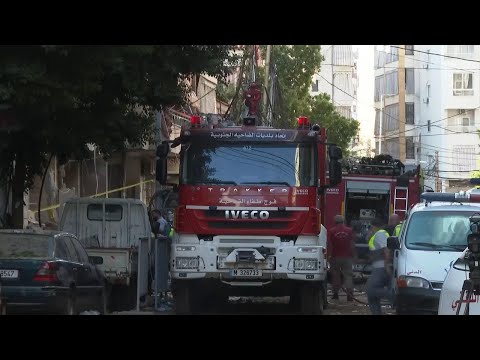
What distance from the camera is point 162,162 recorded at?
15.5 metres

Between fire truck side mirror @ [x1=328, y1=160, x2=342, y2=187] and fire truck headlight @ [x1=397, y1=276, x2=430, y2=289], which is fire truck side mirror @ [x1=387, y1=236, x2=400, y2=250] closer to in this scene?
fire truck headlight @ [x1=397, y1=276, x2=430, y2=289]

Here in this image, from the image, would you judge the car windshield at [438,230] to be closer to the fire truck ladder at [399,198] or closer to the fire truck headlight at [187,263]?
the fire truck headlight at [187,263]

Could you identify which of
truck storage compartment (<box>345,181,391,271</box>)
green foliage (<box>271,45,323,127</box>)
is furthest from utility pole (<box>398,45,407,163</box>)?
truck storage compartment (<box>345,181,391,271</box>)

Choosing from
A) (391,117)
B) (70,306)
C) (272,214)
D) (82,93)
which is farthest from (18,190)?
(391,117)

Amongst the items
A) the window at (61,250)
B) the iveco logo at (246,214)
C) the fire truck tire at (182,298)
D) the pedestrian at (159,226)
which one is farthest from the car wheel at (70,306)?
the pedestrian at (159,226)

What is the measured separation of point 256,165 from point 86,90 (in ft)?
9.48

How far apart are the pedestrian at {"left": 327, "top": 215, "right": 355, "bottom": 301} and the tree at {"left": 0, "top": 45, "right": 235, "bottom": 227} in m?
4.14

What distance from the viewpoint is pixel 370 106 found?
82.9 metres

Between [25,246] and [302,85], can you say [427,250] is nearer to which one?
[25,246]

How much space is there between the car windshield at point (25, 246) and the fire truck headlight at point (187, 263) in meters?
2.02

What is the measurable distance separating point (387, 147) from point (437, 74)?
785 cm

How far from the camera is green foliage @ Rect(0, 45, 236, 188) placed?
1455cm
